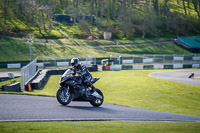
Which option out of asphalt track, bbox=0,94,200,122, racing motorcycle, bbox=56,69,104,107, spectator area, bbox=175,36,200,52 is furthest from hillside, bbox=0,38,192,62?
asphalt track, bbox=0,94,200,122

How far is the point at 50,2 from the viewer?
69.6 meters

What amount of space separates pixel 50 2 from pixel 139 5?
130 ft

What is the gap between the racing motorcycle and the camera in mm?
10636

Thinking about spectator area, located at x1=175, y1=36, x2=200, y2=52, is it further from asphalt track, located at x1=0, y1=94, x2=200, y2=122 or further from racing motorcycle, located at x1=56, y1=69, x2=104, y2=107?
racing motorcycle, located at x1=56, y1=69, x2=104, y2=107

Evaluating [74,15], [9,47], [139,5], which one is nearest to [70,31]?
[74,15]

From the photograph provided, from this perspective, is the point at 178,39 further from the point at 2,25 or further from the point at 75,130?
the point at 75,130

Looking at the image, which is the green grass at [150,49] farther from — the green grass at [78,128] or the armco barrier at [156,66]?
the green grass at [78,128]

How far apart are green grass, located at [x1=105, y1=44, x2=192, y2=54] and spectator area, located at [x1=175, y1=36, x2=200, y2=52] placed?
213cm

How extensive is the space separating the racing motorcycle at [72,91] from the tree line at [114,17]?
50710 mm

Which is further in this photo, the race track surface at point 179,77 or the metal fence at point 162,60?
the metal fence at point 162,60

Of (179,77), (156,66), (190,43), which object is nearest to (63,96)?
(179,77)

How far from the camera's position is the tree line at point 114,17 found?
63.4m

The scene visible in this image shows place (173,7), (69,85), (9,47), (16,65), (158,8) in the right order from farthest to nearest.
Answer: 1. (173,7)
2. (158,8)
3. (9,47)
4. (16,65)
5. (69,85)

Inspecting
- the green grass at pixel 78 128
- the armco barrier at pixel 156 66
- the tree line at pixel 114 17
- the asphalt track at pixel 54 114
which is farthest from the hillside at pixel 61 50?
the green grass at pixel 78 128
